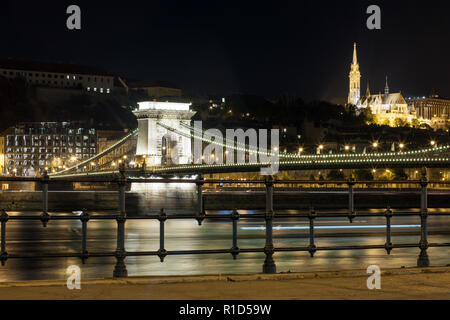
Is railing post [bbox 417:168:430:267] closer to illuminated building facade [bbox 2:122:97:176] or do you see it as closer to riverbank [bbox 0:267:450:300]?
riverbank [bbox 0:267:450:300]

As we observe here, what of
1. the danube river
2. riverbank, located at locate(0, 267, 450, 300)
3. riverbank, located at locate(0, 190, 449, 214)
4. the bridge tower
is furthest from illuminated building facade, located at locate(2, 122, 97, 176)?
riverbank, located at locate(0, 267, 450, 300)

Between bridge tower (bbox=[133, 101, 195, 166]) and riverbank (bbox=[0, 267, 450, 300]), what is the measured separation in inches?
2562

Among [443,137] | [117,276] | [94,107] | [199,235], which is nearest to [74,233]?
[199,235]

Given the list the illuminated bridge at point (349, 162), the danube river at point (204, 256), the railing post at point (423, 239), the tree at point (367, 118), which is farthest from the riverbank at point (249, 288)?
the tree at point (367, 118)

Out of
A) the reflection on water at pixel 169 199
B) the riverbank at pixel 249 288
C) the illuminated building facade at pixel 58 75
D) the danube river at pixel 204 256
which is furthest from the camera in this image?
the illuminated building facade at pixel 58 75

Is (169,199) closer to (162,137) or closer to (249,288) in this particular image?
(162,137)

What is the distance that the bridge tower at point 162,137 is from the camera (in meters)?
75.6

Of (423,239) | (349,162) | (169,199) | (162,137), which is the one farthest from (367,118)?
(423,239)

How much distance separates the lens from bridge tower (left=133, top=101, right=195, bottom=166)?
75.6 metres

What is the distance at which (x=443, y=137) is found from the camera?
465ft

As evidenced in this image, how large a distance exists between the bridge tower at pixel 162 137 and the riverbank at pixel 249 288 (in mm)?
65067

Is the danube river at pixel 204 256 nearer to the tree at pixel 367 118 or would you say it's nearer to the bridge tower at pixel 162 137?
the bridge tower at pixel 162 137
